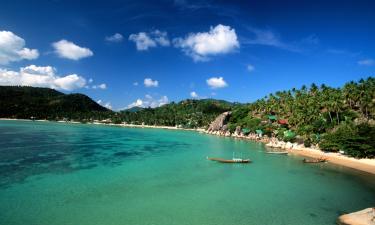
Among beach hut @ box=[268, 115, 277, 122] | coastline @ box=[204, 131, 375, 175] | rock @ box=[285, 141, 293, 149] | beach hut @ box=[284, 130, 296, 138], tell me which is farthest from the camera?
beach hut @ box=[268, 115, 277, 122]

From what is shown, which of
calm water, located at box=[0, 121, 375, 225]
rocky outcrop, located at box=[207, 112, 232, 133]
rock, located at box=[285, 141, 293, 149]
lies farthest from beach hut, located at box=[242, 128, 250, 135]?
calm water, located at box=[0, 121, 375, 225]

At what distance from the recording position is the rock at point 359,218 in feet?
72.9

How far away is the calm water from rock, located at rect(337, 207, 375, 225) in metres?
0.94

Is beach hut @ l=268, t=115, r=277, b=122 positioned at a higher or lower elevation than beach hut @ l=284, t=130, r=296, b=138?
higher

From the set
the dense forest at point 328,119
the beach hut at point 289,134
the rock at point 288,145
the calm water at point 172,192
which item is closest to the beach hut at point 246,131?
the dense forest at point 328,119

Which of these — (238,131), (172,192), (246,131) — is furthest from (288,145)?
(172,192)

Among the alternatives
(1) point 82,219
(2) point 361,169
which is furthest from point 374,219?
(2) point 361,169

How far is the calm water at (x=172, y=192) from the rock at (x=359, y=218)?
943mm

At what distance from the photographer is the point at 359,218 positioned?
75.6ft

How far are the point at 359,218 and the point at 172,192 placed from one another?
57.4 ft

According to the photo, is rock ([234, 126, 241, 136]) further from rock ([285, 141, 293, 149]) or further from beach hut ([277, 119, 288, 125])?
rock ([285, 141, 293, 149])

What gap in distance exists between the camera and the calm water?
78.5 ft

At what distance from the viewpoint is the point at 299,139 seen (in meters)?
74.4

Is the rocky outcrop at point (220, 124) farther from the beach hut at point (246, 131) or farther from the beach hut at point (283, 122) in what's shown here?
the beach hut at point (283, 122)
